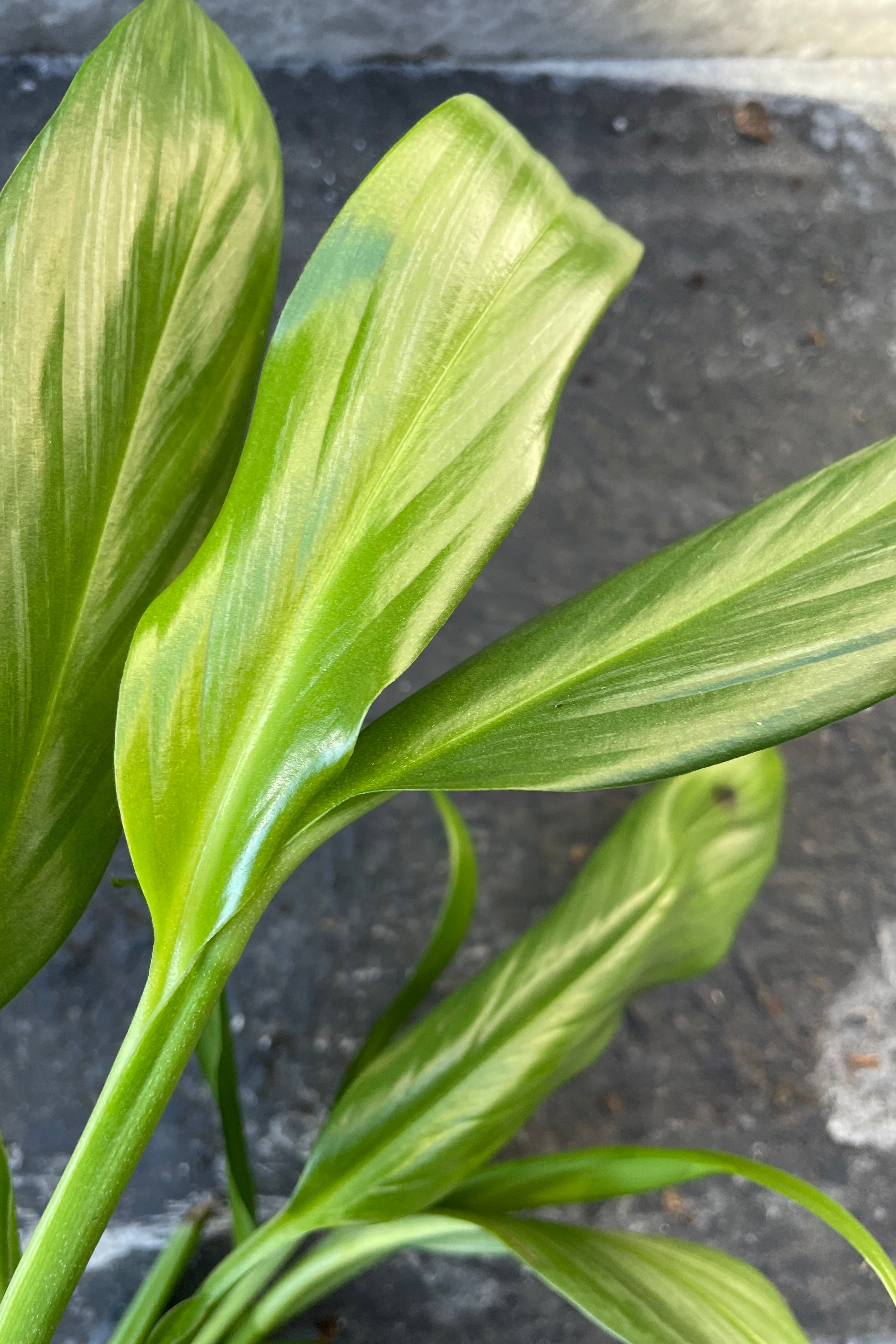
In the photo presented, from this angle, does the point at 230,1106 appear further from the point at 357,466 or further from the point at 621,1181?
the point at 357,466

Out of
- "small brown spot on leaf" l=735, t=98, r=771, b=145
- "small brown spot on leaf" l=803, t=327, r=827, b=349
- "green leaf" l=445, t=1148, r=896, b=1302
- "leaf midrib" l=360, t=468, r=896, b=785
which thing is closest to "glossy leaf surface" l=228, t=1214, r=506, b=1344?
"green leaf" l=445, t=1148, r=896, b=1302

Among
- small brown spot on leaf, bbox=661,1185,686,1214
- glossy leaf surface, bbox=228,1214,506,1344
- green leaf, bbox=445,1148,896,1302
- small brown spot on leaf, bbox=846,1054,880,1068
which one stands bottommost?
small brown spot on leaf, bbox=661,1185,686,1214

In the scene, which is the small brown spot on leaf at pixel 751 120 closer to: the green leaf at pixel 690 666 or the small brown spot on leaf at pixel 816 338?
the small brown spot on leaf at pixel 816 338

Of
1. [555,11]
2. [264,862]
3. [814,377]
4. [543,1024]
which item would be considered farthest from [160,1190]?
[555,11]

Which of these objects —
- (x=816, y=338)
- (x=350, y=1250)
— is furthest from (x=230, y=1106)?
(x=816, y=338)

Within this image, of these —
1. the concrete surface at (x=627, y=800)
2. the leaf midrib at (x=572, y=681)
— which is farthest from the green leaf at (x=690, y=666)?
the concrete surface at (x=627, y=800)

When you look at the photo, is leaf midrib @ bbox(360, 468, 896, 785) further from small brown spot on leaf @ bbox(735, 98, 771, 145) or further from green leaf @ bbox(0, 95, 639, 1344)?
small brown spot on leaf @ bbox(735, 98, 771, 145)
